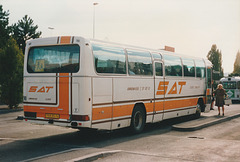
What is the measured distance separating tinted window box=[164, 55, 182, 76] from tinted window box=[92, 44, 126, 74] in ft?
10.9

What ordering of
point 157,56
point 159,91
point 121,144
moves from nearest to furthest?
point 121,144
point 159,91
point 157,56

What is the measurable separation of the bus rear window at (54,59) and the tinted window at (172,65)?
536cm

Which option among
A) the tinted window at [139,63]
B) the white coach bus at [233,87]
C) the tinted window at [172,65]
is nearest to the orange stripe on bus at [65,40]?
the tinted window at [139,63]

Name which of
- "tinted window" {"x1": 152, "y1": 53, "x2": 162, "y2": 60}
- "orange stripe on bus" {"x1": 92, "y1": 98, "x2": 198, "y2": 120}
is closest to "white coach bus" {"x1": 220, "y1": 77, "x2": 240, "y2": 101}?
"orange stripe on bus" {"x1": 92, "y1": 98, "x2": 198, "y2": 120}

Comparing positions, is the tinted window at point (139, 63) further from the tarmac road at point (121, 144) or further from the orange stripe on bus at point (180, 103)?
the tarmac road at point (121, 144)

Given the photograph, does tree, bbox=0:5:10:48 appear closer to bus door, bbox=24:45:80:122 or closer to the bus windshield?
the bus windshield

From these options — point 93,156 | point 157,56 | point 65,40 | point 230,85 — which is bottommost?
point 93,156

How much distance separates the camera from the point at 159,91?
13.6 meters

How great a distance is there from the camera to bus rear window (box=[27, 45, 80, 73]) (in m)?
10.1

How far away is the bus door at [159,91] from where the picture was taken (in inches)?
528

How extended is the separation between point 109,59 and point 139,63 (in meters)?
1.89

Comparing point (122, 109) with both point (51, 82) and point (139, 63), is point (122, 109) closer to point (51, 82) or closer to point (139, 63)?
point (139, 63)

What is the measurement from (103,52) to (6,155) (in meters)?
4.36

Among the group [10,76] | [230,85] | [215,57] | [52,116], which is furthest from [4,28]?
[215,57]
